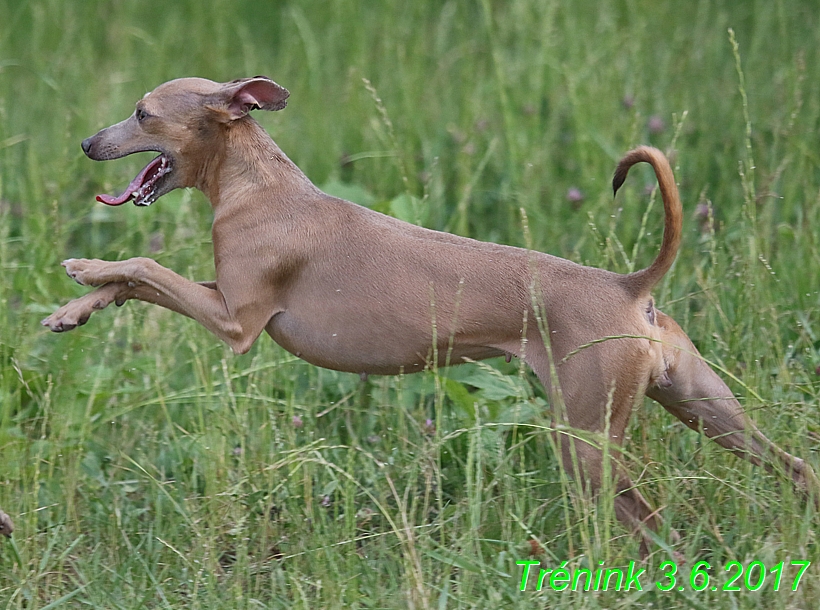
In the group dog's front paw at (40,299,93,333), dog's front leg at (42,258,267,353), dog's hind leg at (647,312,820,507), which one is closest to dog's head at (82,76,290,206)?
dog's front leg at (42,258,267,353)

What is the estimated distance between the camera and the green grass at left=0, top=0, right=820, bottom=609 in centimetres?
339

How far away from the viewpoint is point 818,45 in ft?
20.1

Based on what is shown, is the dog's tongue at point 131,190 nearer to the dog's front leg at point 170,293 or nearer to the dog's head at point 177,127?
the dog's head at point 177,127

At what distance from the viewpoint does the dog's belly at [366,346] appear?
3580 mm

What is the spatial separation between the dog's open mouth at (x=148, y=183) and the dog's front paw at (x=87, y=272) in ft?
0.78

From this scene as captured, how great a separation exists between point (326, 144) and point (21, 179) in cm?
170

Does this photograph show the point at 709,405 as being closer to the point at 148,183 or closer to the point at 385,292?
the point at 385,292

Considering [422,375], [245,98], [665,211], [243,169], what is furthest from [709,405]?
[245,98]

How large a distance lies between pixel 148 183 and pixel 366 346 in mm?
922

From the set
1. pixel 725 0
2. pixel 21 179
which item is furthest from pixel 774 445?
pixel 725 0

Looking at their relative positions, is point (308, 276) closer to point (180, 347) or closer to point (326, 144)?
point (180, 347)

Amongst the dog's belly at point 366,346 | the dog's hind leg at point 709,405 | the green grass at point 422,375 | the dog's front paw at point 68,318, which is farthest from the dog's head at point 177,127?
the dog's hind leg at point 709,405

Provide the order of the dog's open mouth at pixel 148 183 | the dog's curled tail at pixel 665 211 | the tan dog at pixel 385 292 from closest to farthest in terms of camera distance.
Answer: the dog's curled tail at pixel 665 211 → the tan dog at pixel 385 292 → the dog's open mouth at pixel 148 183

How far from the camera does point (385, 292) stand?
3.59 m
